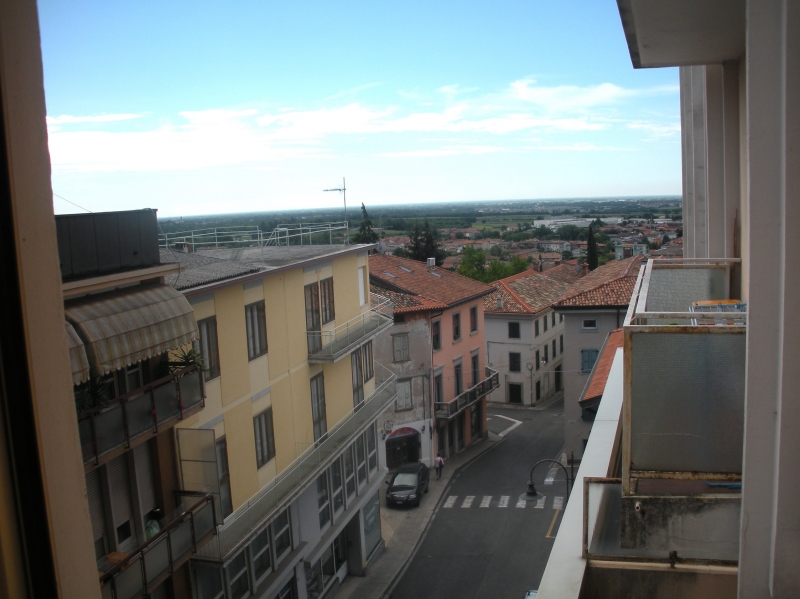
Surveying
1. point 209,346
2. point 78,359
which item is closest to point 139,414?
point 78,359

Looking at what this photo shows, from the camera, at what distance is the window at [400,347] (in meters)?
31.1

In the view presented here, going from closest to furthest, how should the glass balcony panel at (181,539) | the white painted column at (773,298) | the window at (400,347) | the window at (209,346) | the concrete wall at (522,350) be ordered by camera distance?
the white painted column at (773,298), the glass balcony panel at (181,539), the window at (209,346), the window at (400,347), the concrete wall at (522,350)

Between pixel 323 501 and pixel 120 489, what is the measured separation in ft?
29.0

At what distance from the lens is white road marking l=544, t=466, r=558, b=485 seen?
30.1 metres

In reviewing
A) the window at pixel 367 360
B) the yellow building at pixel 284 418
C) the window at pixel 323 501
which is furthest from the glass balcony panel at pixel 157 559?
the window at pixel 367 360

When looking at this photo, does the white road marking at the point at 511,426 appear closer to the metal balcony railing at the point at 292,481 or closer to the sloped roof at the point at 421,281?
the sloped roof at the point at 421,281

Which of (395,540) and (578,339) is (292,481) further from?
(578,339)

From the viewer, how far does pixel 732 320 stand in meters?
4.45

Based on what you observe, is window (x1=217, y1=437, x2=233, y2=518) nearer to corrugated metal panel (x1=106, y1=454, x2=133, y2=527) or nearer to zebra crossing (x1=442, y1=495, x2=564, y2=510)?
corrugated metal panel (x1=106, y1=454, x2=133, y2=527)

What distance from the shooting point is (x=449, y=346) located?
1350 inches

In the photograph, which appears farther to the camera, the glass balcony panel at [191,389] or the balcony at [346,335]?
the balcony at [346,335]

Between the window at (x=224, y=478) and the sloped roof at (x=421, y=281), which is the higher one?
the sloped roof at (x=421, y=281)

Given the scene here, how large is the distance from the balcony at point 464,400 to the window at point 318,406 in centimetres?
1447

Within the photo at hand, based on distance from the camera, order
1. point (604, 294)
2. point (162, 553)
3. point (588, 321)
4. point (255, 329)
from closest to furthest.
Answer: point (162, 553), point (255, 329), point (588, 321), point (604, 294)
